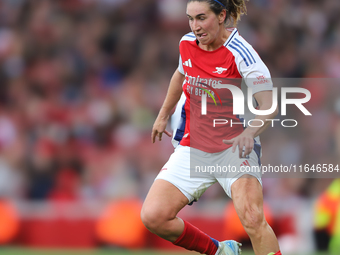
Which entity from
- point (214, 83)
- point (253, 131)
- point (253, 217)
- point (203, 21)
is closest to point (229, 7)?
point (203, 21)

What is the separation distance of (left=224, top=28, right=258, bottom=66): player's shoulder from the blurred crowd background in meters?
4.09

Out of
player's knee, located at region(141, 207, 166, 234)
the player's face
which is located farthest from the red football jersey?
player's knee, located at region(141, 207, 166, 234)

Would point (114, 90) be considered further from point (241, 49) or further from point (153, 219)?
point (241, 49)

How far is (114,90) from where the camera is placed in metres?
10.1

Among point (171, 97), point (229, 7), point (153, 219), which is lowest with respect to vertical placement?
point (153, 219)

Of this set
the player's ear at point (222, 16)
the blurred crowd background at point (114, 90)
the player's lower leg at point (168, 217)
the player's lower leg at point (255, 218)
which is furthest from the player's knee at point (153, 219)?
the blurred crowd background at point (114, 90)

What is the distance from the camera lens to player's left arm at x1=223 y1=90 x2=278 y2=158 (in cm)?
392

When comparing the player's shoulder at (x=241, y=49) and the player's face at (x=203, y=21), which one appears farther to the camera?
the player's face at (x=203, y=21)

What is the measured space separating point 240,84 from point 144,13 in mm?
6777

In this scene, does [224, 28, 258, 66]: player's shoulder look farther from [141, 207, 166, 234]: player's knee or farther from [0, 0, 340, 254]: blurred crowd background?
[0, 0, 340, 254]: blurred crowd background

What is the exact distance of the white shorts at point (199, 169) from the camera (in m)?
4.31

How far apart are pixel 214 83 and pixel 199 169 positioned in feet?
2.26

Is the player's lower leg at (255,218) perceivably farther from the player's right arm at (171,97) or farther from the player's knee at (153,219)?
the player's right arm at (171,97)

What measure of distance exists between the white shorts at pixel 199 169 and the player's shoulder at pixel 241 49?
0.69 meters
